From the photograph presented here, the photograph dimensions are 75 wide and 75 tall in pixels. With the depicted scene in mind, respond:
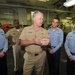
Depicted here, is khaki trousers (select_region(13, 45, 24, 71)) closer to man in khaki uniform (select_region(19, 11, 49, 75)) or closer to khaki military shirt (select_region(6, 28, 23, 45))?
khaki military shirt (select_region(6, 28, 23, 45))

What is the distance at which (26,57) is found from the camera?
234 cm

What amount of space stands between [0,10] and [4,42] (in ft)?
22.5

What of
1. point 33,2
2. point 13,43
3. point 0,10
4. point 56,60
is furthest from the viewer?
point 0,10

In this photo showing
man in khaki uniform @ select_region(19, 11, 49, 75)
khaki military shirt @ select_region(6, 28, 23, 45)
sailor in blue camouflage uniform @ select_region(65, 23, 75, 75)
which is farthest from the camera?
khaki military shirt @ select_region(6, 28, 23, 45)

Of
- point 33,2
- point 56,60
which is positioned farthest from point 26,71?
point 33,2

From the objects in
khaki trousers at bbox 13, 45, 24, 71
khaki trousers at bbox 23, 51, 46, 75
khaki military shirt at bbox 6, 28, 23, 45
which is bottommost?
khaki trousers at bbox 13, 45, 24, 71

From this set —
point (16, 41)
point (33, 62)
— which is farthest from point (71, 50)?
point (16, 41)

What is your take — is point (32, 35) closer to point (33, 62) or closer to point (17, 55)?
point (33, 62)

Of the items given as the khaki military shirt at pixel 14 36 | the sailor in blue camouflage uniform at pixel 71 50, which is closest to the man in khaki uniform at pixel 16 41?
the khaki military shirt at pixel 14 36

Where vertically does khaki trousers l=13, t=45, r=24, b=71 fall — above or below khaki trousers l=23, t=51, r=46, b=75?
below

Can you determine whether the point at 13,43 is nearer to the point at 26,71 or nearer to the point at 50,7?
the point at 26,71

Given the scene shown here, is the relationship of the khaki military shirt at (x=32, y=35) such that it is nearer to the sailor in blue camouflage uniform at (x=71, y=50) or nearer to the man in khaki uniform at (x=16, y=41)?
the sailor in blue camouflage uniform at (x=71, y=50)

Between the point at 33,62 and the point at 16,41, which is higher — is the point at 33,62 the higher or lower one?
the lower one

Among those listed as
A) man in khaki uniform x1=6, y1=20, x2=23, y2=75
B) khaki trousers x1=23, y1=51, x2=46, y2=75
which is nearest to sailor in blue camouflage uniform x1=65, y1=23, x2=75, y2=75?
khaki trousers x1=23, y1=51, x2=46, y2=75
